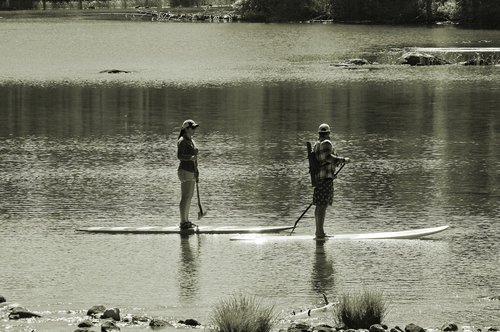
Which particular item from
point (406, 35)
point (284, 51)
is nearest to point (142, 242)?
point (284, 51)

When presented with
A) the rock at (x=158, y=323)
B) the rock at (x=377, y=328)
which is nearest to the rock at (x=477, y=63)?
the rock at (x=377, y=328)

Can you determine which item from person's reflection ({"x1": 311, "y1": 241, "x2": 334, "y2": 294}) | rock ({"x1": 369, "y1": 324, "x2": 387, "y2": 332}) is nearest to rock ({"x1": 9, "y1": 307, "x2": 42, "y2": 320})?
person's reflection ({"x1": 311, "y1": 241, "x2": 334, "y2": 294})

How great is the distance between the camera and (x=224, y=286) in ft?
64.0

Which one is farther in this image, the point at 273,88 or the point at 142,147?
the point at 273,88

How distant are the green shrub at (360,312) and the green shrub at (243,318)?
1019mm

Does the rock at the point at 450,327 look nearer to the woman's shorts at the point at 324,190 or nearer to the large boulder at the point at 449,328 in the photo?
the large boulder at the point at 449,328

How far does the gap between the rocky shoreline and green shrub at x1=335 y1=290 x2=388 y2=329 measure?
0.47 feet

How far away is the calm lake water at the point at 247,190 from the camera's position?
19234mm

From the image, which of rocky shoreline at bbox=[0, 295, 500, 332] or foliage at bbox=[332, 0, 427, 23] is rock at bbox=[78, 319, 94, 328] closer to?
rocky shoreline at bbox=[0, 295, 500, 332]

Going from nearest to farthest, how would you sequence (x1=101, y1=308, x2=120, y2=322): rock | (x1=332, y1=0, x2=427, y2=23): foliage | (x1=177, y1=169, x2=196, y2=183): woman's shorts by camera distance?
(x1=101, y1=308, x2=120, y2=322): rock → (x1=177, y1=169, x2=196, y2=183): woman's shorts → (x1=332, y1=0, x2=427, y2=23): foliage

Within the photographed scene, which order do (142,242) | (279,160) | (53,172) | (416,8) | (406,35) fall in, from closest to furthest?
(142,242), (53,172), (279,160), (406,35), (416,8)

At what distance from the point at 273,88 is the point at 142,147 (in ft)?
85.8

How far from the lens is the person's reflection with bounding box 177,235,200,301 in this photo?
19.2 meters

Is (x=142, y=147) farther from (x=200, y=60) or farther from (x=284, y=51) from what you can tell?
(x=284, y=51)
